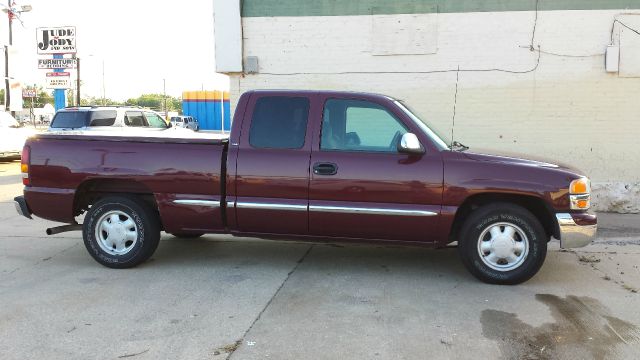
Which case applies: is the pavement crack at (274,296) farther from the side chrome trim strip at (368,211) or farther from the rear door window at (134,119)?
the rear door window at (134,119)

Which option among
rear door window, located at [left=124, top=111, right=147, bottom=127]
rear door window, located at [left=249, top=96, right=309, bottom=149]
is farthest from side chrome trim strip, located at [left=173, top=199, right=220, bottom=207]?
rear door window, located at [left=124, top=111, right=147, bottom=127]

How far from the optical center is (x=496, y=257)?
17.3 feet

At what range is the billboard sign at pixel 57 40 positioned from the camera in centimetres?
2045

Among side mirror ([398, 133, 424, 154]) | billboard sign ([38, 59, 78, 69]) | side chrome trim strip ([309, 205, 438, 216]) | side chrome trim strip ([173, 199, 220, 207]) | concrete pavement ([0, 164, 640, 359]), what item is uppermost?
billboard sign ([38, 59, 78, 69])

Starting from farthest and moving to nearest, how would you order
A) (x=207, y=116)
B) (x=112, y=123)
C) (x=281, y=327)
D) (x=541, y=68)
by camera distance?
(x=207, y=116), (x=112, y=123), (x=541, y=68), (x=281, y=327)

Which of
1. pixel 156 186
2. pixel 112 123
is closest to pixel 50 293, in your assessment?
pixel 156 186

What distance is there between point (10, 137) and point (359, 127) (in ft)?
51.0

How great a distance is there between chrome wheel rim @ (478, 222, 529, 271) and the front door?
53 cm

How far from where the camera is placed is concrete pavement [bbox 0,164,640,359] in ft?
12.7

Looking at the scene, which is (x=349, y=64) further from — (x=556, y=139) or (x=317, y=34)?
(x=556, y=139)

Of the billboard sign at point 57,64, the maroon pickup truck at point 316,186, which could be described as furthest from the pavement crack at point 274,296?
the billboard sign at point 57,64

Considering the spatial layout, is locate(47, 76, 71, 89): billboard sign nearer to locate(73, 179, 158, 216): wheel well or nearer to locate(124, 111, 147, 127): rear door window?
locate(124, 111, 147, 127): rear door window

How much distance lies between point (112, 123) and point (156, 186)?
896 cm

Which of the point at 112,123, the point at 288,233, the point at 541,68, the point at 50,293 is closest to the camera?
the point at 50,293
